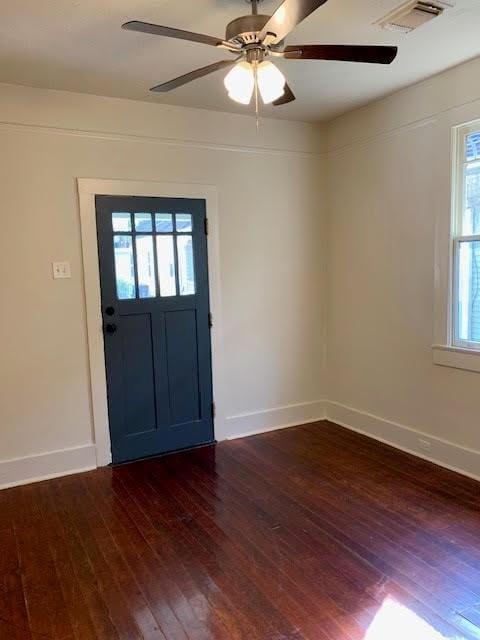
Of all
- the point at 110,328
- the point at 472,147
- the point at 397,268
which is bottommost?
the point at 110,328

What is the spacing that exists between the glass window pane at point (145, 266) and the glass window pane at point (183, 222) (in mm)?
248

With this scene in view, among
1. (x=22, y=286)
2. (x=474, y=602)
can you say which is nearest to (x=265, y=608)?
(x=474, y=602)

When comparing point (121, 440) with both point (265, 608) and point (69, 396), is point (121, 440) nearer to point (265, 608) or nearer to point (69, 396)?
point (69, 396)

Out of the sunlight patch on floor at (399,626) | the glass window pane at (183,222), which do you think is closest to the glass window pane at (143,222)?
the glass window pane at (183,222)

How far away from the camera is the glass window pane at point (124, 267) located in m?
3.42

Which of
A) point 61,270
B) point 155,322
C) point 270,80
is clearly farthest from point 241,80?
point 155,322

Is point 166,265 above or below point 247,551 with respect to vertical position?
above

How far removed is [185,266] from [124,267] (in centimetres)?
47

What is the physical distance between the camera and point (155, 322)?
3586 millimetres

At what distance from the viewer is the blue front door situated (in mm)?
3434

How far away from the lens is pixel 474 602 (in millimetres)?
1979

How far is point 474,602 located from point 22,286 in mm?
3045

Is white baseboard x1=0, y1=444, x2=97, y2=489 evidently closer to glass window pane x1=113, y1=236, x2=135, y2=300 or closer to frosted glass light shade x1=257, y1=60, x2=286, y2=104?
glass window pane x1=113, y1=236, x2=135, y2=300

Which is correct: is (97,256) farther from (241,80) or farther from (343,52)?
(343,52)
